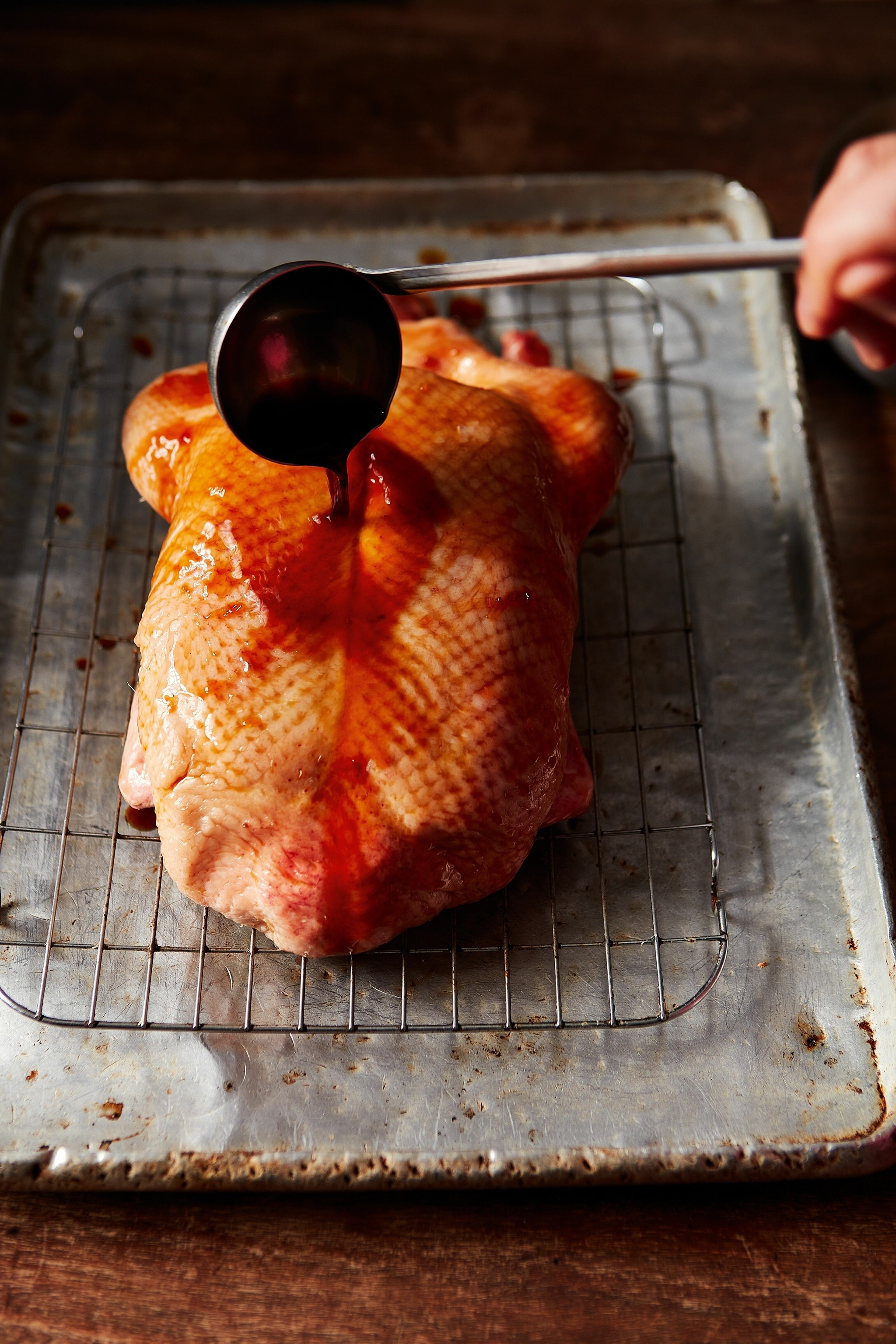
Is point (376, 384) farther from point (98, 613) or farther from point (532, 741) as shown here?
point (98, 613)

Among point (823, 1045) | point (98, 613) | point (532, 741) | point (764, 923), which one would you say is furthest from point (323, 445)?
point (823, 1045)

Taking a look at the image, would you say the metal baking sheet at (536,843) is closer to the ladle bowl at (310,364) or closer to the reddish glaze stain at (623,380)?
the reddish glaze stain at (623,380)

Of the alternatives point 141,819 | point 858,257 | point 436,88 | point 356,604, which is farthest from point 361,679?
point 436,88

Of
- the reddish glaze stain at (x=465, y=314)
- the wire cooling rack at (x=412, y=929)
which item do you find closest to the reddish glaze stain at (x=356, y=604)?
the wire cooling rack at (x=412, y=929)

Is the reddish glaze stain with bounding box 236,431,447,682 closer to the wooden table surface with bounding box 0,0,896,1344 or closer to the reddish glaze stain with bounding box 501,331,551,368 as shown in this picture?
the reddish glaze stain with bounding box 501,331,551,368

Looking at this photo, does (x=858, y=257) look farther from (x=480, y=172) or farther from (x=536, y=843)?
(x=480, y=172)

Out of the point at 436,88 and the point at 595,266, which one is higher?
the point at 595,266
